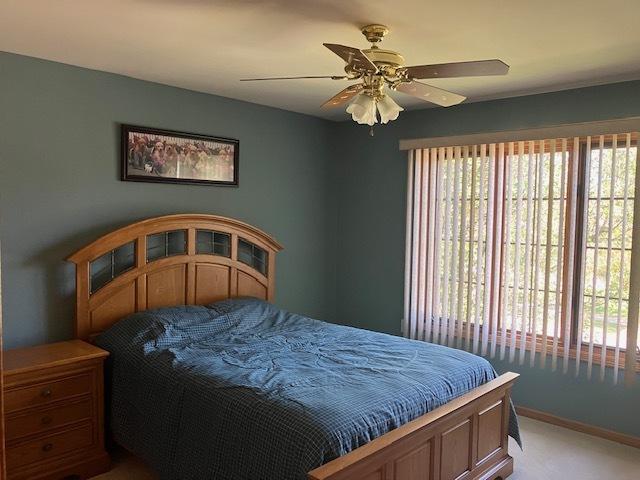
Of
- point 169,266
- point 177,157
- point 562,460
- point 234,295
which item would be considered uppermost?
point 177,157

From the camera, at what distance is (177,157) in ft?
12.5

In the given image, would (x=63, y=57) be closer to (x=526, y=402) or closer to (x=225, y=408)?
(x=225, y=408)

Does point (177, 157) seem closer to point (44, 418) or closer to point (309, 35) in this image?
point (309, 35)

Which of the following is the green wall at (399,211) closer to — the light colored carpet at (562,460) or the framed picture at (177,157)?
the light colored carpet at (562,460)

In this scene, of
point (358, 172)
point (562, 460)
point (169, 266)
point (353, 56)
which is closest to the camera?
point (353, 56)

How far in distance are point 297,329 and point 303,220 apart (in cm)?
147

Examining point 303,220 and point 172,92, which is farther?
point 303,220

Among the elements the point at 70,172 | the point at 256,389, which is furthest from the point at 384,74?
the point at 70,172

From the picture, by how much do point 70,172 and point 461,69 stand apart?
246cm

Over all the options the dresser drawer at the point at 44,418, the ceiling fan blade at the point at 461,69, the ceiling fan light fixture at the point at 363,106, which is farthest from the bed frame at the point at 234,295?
the ceiling fan blade at the point at 461,69

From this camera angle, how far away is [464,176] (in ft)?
13.4

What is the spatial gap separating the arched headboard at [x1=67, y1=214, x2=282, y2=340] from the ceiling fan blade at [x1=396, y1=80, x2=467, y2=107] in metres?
1.93

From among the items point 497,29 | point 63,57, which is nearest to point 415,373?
point 497,29

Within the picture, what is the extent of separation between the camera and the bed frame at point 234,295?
2215 millimetres
